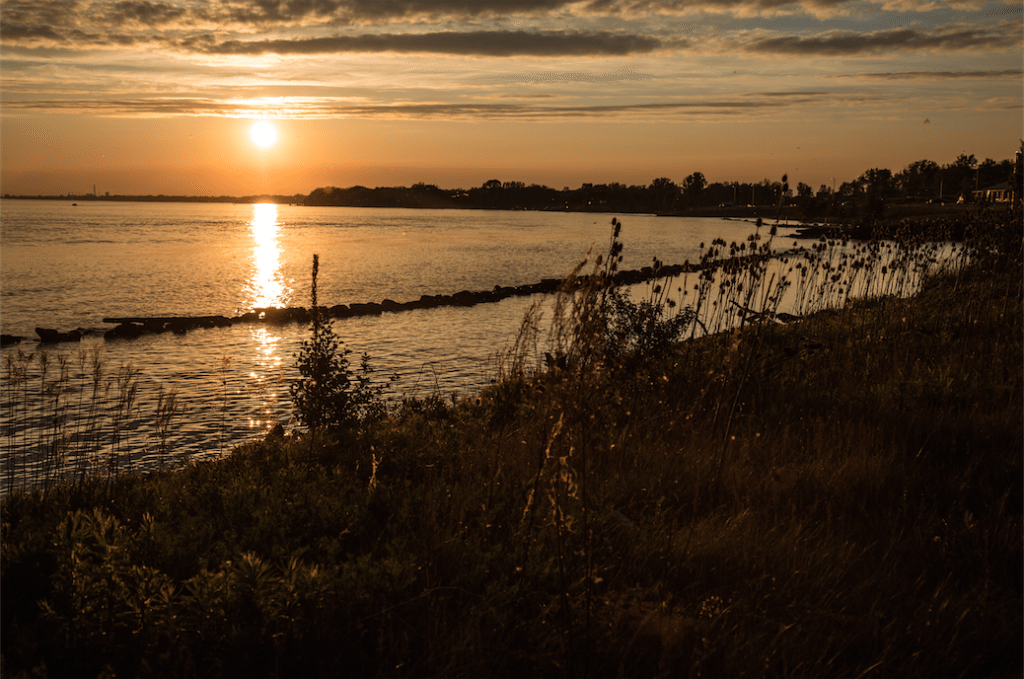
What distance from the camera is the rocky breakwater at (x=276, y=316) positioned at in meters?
22.4

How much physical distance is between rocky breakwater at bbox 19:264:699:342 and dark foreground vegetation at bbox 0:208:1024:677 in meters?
13.2

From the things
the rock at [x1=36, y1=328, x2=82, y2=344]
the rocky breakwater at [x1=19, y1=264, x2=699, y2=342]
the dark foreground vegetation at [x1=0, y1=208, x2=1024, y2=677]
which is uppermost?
the dark foreground vegetation at [x1=0, y1=208, x2=1024, y2=677]

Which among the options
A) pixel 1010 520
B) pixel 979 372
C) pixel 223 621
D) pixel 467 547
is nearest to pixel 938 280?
pixel 979 372

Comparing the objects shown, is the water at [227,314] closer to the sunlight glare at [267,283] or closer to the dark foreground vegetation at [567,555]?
the sunlight glare at [267,283]

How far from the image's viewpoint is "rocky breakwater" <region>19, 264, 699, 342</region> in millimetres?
22375


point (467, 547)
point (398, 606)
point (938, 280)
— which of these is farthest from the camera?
point (938, 280)

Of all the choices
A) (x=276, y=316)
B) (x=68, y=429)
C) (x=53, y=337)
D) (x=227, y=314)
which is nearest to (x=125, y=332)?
(x=53, y=337)

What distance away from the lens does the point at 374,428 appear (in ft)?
24.9

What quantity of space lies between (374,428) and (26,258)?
5311 cm

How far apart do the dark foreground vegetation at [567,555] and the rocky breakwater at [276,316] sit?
1316cm

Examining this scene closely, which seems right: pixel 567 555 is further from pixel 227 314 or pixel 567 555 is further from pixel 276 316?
pixel 227 314

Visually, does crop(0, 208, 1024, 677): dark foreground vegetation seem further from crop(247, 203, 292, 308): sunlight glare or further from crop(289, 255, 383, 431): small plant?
crop(247, 203, 292, 308): sunlight glare

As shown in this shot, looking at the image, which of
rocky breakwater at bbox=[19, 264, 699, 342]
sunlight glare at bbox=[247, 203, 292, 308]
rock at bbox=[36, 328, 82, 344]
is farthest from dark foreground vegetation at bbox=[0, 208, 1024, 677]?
sunlight glare at bbox=[247, 203, 292, 308]

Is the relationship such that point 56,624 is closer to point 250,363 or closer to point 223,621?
point 223,621
